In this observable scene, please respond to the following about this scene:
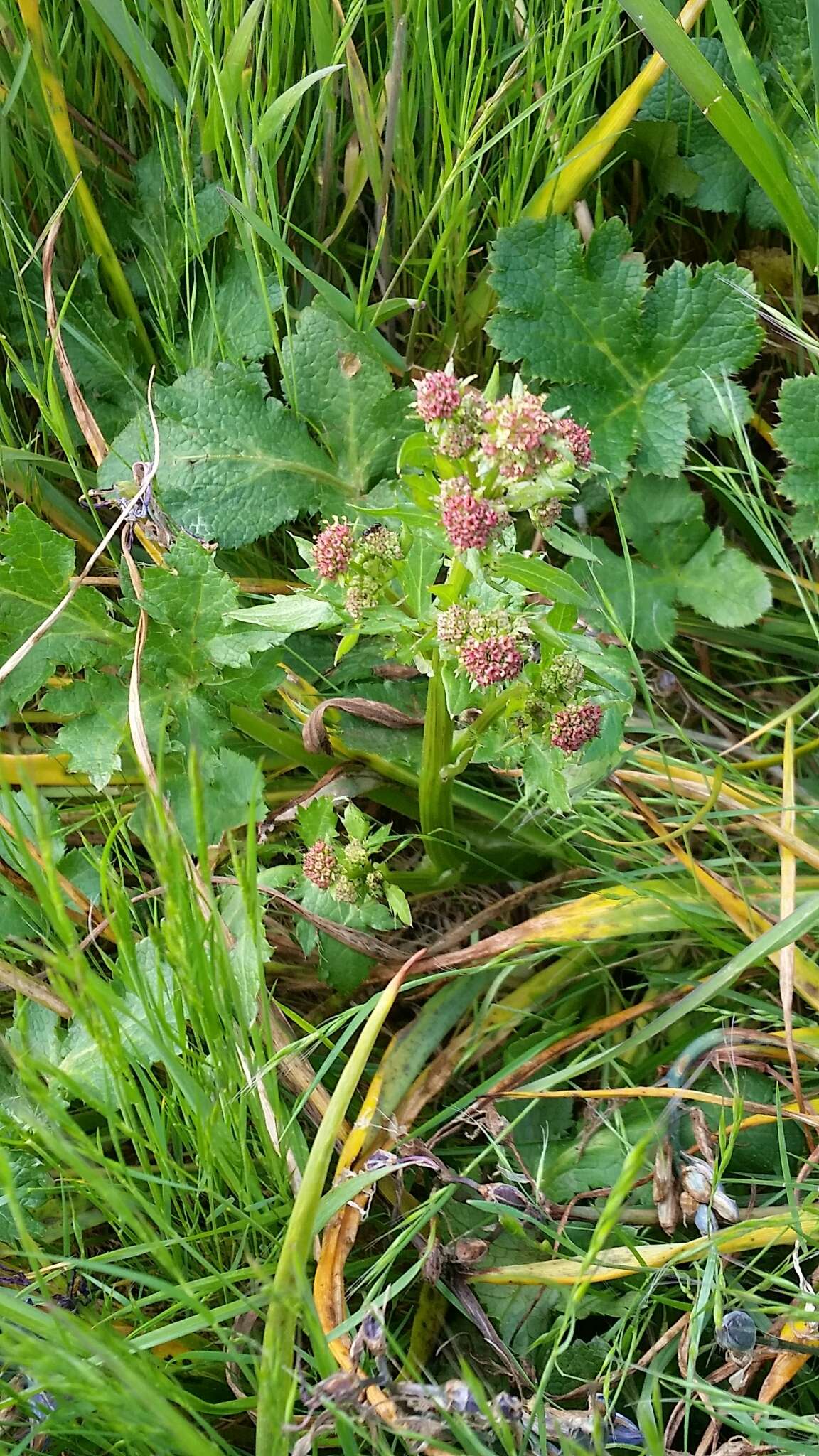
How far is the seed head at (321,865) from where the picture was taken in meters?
1.58

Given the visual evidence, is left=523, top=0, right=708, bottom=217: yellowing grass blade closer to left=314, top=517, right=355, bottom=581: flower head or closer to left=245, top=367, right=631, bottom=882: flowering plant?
left=245, top=367, right=631, bottom=882: flowering plant

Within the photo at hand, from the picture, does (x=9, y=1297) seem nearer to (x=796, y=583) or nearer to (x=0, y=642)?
(x=0, y=642)

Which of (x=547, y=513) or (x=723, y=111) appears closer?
(x=547, y=513)

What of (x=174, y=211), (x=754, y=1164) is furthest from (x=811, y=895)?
(x=174, y=211)

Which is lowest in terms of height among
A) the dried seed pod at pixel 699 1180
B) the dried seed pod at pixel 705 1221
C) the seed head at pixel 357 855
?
the dried seed pod at pixel 705 1221

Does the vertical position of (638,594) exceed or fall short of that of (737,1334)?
it exceeds it

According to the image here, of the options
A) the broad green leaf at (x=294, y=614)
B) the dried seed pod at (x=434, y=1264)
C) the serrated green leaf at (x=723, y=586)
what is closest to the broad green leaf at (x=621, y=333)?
the serrated green leaf at (x=723, y=586)

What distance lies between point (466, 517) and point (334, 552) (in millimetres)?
232

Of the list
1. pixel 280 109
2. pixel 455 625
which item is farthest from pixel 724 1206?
pixel 280 109

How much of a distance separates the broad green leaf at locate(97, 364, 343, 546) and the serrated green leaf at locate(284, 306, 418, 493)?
2.0 inches

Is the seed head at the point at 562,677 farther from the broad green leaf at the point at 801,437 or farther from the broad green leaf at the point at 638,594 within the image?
the broad green leaf at the point at 801,437

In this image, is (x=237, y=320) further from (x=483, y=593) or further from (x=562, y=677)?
(x=562, y=677)

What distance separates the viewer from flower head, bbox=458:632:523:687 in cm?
124

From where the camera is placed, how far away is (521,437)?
1.14 m
